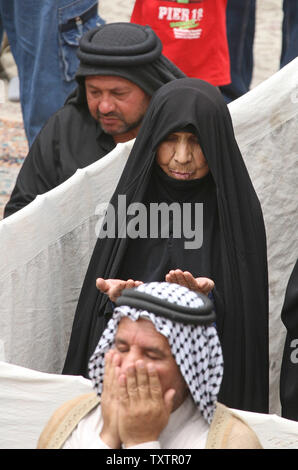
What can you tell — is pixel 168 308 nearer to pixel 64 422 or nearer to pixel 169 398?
pixel 169 398

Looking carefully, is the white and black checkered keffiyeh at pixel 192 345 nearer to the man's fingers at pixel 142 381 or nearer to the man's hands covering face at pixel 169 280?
the man's fingers at pixel 142 381

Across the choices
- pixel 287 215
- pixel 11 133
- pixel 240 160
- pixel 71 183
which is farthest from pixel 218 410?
pixel 11 133

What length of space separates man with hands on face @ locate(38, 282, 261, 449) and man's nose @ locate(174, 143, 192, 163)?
1225 millimetres

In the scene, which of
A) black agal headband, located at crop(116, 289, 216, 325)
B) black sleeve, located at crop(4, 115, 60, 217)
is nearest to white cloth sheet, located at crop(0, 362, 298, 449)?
black agal headband, located at crop(116, 289, 216, 325)

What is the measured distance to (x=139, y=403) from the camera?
8.59 feet

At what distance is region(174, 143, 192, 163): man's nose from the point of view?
158 inches

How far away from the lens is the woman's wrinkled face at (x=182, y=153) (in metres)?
4.04

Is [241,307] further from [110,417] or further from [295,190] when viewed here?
[110,417]

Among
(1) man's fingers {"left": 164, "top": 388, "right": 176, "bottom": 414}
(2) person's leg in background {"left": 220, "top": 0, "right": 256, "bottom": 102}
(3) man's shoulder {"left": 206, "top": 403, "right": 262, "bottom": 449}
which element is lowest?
(2) person's leg in background {"left": 220, "top": 0, "right": 256, "bottom": 102}

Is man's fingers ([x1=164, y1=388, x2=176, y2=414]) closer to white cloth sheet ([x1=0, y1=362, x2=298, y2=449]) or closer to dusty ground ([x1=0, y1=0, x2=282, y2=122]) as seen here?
white cloth sheet ([x1=0, y1=362, x2=298, y2=449])

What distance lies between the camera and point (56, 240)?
14.6ft

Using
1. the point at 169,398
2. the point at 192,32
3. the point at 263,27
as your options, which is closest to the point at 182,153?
the point at 169,398

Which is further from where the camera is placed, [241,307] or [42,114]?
[42,114]
